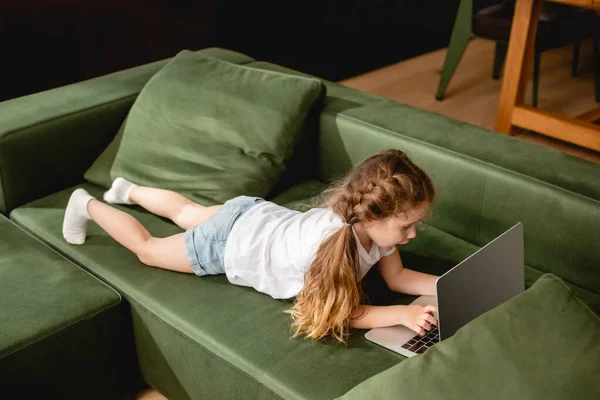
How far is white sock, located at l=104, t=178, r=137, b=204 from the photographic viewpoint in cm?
227

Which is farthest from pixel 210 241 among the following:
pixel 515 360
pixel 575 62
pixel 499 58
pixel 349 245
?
pixel 575 62

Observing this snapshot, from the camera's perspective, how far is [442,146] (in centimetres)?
208

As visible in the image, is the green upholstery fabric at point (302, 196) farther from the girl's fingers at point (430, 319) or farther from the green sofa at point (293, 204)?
the girl's fingers at point (430, 319)

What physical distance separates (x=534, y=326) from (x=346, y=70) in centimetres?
317

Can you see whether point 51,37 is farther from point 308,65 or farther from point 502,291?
point 502,291

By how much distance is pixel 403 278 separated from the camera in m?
1.87

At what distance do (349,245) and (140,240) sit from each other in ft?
2.16

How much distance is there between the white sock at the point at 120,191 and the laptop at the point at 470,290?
0.96 m

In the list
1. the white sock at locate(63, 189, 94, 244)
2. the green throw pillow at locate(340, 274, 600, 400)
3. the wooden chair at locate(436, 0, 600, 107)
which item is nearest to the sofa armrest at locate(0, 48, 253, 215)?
the white sock at locate(63, 189, 94, 244)

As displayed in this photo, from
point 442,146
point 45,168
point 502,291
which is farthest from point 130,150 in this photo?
point 502,291

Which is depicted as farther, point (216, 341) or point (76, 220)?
point (76, 220)

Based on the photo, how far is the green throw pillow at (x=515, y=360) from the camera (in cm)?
121

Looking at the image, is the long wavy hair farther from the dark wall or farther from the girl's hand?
the dark wall

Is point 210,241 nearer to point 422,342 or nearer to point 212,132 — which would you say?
point 212,132
